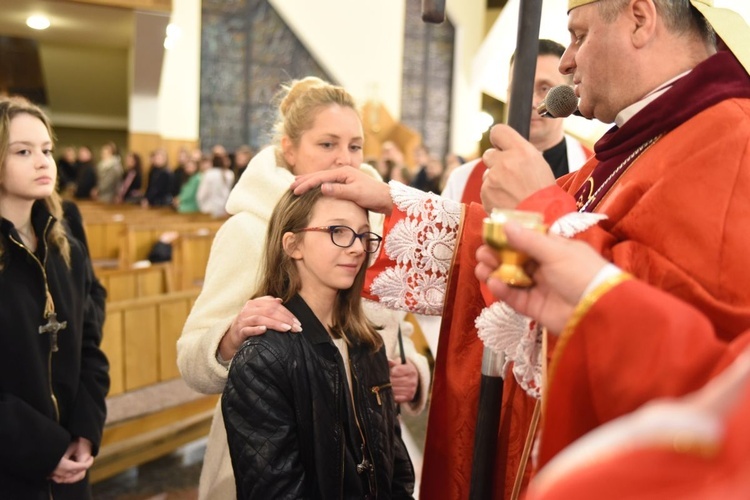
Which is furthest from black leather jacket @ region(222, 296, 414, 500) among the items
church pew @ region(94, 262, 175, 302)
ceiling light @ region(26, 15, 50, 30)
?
ceiling light @ region(26, 15, 50, 30)

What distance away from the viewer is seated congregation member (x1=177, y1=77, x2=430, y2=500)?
183cm

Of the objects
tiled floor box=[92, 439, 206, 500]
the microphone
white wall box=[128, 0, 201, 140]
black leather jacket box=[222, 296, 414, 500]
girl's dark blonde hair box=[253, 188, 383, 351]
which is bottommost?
tiled floor box=[92, 439, 206, 500]

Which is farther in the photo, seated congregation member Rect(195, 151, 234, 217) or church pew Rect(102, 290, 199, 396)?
seated congregation member Rect(195, 151, 234, 217)

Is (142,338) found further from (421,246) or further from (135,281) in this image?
(421,246)

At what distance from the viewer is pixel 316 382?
157cm

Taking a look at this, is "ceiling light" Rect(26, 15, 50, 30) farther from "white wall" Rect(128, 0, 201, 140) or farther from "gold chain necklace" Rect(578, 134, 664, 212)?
"gold chain necklace" Rect(578, 134, 664, 212)

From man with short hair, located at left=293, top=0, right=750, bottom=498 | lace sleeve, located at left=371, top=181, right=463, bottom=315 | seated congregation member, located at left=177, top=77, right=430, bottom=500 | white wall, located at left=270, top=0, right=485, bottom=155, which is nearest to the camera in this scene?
man with short hair, located at left=293, top=0, right=750, bottom=498

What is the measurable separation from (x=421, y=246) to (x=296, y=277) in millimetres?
323

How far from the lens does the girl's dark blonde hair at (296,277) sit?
173 centimetres

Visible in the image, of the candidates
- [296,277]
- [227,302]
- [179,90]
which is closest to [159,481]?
[227,302]

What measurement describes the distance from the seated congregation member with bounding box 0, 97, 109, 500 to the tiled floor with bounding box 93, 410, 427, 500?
1.43 m

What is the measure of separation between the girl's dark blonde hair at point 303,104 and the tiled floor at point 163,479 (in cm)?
227

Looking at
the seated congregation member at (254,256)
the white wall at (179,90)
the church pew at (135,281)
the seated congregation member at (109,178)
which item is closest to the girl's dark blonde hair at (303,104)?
the seated congregation member at (254,256)

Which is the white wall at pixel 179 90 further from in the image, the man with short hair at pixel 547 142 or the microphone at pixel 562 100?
the microphone at pixel 562 100
